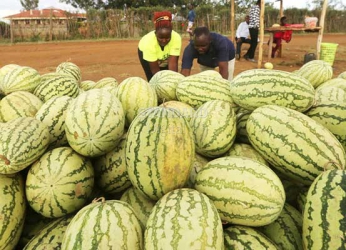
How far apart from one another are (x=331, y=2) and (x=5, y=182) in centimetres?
4512

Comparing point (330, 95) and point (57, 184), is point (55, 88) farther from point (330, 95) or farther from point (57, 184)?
point (330, 95)

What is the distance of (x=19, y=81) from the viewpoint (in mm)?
2781

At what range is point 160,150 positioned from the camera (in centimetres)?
153

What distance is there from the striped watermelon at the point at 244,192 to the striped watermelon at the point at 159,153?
16 centimetres

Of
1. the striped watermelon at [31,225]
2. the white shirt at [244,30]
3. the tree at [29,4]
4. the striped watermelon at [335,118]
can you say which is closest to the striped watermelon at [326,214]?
the striped watermelon at [335,118]

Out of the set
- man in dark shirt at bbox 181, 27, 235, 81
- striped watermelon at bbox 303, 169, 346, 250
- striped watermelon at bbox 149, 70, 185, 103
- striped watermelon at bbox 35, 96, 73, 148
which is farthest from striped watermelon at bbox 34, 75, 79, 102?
man in dark shirt at bbox 181, 27, 235, 81

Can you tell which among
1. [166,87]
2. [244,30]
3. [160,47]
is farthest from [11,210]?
[244,30]

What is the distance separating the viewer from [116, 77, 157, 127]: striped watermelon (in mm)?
2262

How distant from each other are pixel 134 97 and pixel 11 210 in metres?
1.09

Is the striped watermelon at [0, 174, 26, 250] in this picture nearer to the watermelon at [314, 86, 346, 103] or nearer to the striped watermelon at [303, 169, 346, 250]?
the striped watermelon at [303, 169, 346, 250]

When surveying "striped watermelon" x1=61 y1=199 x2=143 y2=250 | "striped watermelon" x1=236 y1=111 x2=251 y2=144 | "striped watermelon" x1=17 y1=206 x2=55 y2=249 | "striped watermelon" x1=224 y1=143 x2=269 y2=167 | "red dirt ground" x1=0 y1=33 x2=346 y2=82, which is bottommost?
"red dirt ground" x1=0 y1=33 x2=346 y2=82

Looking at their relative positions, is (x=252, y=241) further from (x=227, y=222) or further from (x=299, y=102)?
(x=299, y=102)

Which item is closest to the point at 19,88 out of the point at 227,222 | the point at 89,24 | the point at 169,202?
the point at 169,202

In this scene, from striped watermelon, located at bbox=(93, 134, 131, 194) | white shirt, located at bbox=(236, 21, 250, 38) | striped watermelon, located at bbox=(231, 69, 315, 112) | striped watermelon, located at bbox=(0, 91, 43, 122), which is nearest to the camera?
striped watermelon, located at bbox=(93, 134, 131, 194)
